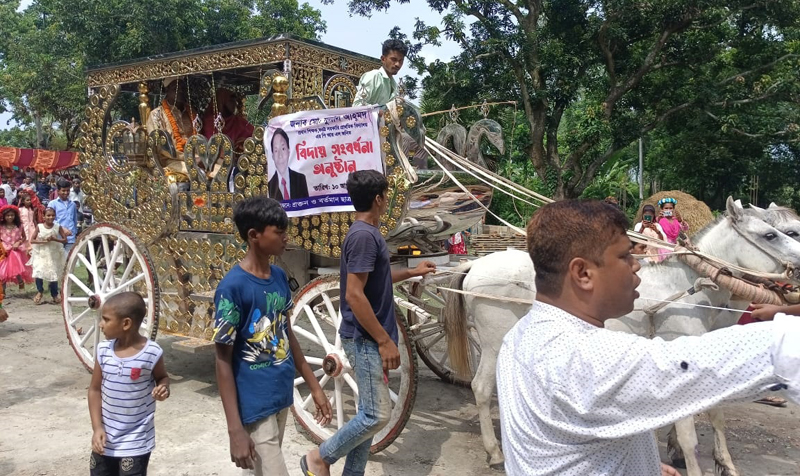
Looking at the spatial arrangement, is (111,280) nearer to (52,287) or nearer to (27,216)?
(52,287)

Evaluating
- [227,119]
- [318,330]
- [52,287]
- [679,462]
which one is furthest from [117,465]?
[52,287]

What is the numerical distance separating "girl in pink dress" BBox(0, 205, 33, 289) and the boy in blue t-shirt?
829 centimetres

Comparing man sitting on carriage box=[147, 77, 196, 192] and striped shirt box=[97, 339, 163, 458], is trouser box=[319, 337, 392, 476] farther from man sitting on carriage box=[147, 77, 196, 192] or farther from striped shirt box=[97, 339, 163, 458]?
man sitting on carriage box=[147, 77, 196, 192]

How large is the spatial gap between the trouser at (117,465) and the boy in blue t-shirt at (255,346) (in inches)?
23.8

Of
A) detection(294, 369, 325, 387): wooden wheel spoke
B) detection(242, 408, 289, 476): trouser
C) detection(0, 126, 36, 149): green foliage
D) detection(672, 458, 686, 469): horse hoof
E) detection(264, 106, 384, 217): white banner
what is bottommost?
detection(672, 458, 686, 469): horse hoof

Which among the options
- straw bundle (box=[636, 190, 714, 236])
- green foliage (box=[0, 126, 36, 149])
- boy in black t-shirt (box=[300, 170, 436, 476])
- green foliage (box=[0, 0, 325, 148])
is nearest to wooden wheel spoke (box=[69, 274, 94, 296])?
boy in black t-shirt (box=[300, 170, 436, 476])

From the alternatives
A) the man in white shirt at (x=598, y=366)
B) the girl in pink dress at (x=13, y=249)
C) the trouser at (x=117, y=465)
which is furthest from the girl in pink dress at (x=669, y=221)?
the girl in pink dress at (x=13, y=249)

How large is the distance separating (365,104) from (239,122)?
2367 mm

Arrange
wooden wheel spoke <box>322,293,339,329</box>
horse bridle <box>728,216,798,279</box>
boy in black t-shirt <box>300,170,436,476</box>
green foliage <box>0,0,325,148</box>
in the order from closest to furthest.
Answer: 1. boy in black t-shirt <box>300,170,436,476</box>
2. horse bridle <box>728,216,798,279</box>
3. wooden wheel spoke <box>322,293,339,329</box>
4. green foliage <box>0,0,325,148</box>

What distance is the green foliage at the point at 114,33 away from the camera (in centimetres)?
1723

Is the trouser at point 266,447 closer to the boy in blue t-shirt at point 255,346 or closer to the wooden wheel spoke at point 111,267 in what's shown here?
the boy in blue t-shirt at point 255,346

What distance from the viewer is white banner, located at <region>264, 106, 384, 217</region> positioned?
3.98 meters

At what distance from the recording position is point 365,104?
4277 mm

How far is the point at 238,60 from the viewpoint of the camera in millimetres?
4844
